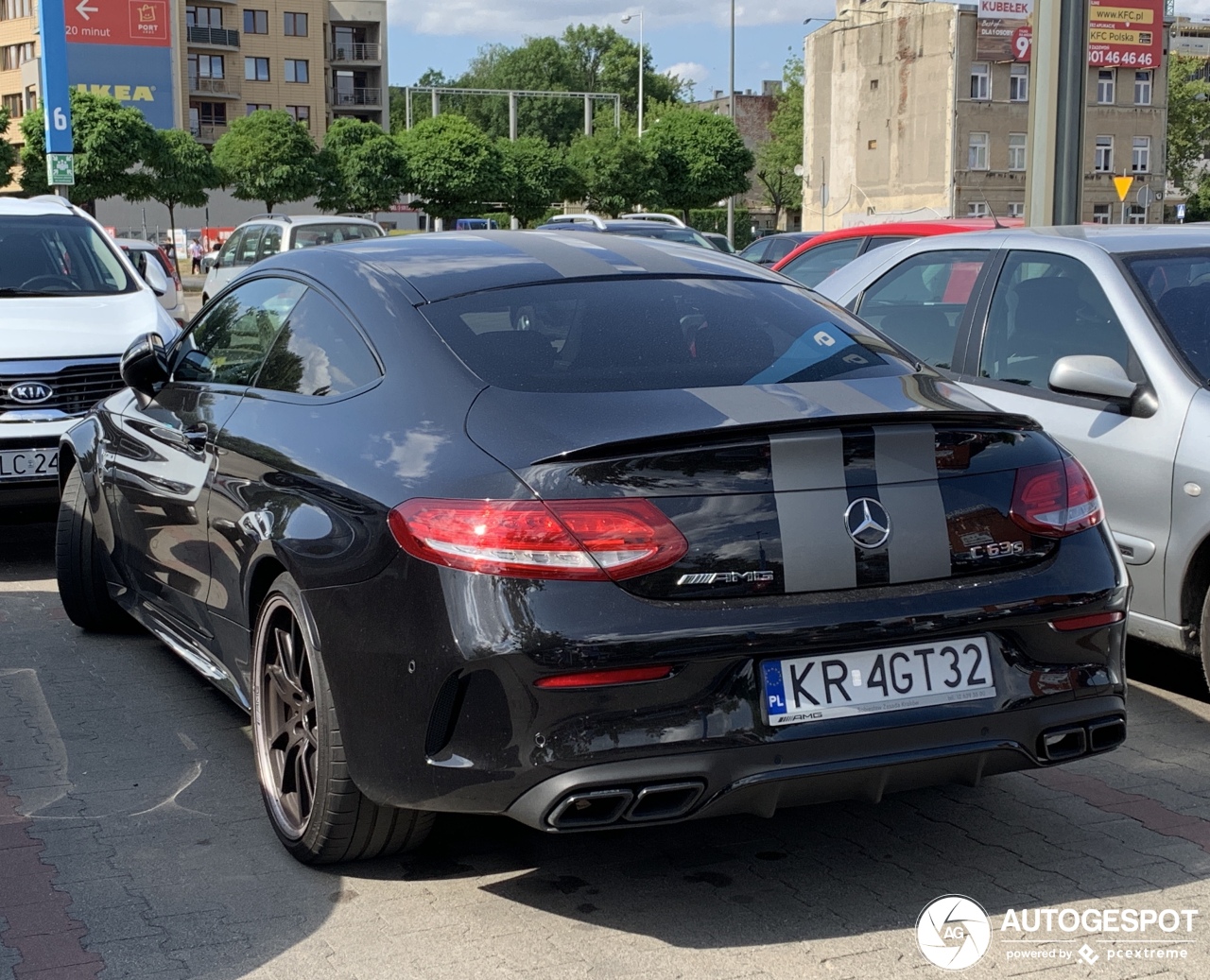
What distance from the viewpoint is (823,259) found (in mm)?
14562

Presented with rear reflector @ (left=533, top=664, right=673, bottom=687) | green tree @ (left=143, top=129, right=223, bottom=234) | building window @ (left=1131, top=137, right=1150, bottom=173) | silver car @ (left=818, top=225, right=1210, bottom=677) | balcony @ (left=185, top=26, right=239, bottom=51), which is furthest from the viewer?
balcony @ (left=185, top=26, right=239, bottom=51)

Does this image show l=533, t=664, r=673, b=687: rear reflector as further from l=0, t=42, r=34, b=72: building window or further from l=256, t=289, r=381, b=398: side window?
l=0, t=42, r=34, b=72: building window

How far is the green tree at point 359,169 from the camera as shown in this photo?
6425 centimetres

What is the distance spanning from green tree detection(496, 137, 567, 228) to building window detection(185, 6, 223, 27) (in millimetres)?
33945

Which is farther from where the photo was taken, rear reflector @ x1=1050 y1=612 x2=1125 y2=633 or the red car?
the red car

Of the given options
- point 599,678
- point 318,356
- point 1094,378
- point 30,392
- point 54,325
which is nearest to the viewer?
point 599,678

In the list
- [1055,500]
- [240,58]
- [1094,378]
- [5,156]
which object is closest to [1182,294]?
[1094,378]

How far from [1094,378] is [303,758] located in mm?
2916

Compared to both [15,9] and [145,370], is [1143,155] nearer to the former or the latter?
[15,9]

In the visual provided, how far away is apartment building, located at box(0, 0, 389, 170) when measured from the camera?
91250 mm

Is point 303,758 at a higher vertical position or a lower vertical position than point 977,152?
lower

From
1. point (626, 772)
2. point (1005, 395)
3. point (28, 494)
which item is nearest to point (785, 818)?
point (626, 772)

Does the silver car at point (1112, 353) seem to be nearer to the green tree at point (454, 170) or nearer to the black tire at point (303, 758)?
the black tire at point (303, 758)

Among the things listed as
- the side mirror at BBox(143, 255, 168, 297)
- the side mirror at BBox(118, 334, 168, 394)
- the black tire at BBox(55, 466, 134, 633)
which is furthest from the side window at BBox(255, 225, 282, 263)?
the side mirror at BBox(118, 334, 168, 394)
